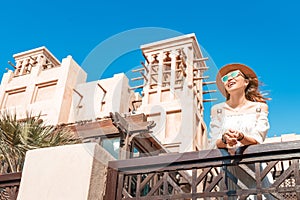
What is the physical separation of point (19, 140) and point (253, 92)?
4.77m

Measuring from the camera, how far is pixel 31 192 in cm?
251

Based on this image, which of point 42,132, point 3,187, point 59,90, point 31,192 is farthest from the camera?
point 59,90

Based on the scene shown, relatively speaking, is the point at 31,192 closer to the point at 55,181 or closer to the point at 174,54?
the point at 55,181

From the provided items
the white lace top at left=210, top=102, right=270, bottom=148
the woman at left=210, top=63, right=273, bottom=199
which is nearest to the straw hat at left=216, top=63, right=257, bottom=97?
the woman at left=210, top=63, right=273, bottom=199

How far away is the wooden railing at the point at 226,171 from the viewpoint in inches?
84.1

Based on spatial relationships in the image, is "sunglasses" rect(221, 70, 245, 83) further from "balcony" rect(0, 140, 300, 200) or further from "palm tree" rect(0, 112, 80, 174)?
"palm tree" rect(0, 112, 80, 174)

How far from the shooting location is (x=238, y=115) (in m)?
2.56

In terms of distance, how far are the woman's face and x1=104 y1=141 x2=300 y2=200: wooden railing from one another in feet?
1.73

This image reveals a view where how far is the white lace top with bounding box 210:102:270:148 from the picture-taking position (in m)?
2.42

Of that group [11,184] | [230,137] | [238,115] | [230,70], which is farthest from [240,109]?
[11,184]

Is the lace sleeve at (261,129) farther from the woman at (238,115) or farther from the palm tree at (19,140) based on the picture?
the palm tree at (19,140)

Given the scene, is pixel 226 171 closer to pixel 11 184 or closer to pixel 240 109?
pixel 240 109

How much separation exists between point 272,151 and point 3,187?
1911 millimetres

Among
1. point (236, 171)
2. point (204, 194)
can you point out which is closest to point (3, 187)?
point (204, 194)
